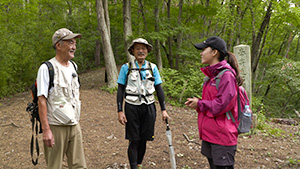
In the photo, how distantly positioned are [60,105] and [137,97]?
3.55 ft

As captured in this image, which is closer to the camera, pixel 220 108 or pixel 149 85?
pixel 220 108

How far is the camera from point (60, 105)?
→ 2.37 m

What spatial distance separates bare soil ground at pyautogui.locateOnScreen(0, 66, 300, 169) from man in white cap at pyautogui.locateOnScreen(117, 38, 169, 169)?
44.5 inches

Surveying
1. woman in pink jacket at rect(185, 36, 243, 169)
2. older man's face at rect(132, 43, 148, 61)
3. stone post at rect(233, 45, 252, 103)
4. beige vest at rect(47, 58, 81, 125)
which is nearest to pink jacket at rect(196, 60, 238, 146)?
woman in pink jacket at rect(185, 36, 243, 169)

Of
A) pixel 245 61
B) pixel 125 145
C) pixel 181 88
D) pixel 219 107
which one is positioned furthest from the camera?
pixel 181 88

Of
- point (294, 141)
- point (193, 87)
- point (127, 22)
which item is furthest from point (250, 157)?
point (127, 22)

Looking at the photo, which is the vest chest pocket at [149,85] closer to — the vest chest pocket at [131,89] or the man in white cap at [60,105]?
the vest chest pocket at [131,89]

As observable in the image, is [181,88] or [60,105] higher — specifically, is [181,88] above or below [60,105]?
below

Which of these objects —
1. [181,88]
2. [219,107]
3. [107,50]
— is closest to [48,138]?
Answer: [219,107]

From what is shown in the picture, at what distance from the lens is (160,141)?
541cm

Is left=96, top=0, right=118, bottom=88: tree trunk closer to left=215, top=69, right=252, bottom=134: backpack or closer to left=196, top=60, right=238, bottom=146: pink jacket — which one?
left=196, top=60, right=238, bottom=146: pink jacket

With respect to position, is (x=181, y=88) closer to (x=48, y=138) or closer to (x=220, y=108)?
(x=220, y=108)

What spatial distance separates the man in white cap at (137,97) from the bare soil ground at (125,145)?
1130mm

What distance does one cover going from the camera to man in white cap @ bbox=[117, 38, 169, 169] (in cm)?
308
